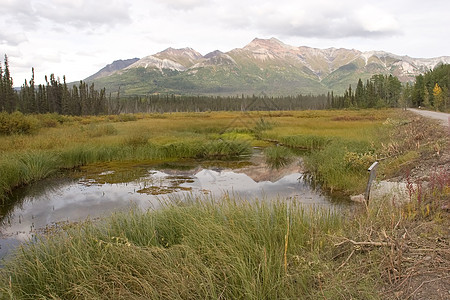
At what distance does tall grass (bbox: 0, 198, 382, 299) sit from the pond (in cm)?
178

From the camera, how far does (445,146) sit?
36.5 ft

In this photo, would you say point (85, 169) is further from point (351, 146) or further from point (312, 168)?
point (351, 146)

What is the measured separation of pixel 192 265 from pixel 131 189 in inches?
386

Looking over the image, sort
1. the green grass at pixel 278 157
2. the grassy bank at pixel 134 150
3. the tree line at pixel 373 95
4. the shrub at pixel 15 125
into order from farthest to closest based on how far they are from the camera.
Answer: the tree line at pixel 373 95, the shrub at pixel 15 125, the green grass at pixel 278 157, the grassy bank at pixel 134 150

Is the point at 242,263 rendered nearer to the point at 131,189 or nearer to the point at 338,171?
the point at 131,189

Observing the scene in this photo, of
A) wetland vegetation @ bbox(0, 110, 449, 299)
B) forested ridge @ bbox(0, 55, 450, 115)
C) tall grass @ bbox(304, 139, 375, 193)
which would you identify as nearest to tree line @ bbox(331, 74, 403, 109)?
forested ridge @ bbox(0, 55, 450, 115)

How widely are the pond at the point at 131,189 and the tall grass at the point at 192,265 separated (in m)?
1.78

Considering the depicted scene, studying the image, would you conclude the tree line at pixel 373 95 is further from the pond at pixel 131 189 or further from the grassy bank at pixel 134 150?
the pond at pixel 131 189

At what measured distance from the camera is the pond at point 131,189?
9.85 metres

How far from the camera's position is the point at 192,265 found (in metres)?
4.25

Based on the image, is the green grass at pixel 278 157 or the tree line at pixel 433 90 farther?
the tree line at pixel 433 90

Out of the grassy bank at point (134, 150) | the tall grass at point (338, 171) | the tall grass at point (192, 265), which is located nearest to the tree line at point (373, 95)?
the grassy bank at point (134, 150)

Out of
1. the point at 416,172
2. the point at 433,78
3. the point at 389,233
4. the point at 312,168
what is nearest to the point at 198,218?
the point at 389,233

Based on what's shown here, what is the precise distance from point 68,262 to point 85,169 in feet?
45.9
